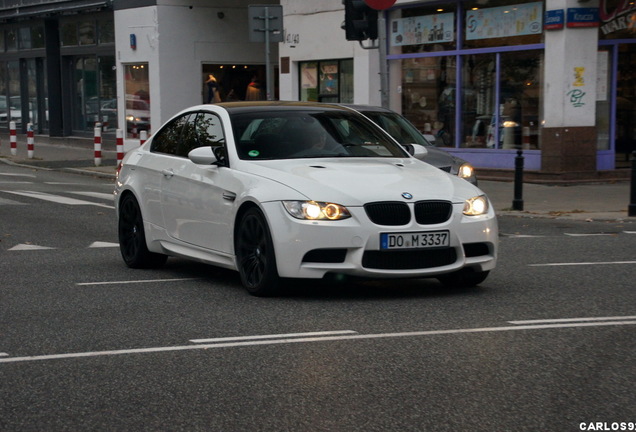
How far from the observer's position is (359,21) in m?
17.7

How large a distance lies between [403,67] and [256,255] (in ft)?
59.0

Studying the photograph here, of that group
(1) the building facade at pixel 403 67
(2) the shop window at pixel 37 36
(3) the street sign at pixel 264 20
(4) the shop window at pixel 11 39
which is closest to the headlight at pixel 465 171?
(1) the building facade at pixel 403 67

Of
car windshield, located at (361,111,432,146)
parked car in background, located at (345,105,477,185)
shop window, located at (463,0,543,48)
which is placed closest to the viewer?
parked car in background, located at (345,105,477,185)

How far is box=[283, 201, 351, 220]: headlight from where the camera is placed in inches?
329

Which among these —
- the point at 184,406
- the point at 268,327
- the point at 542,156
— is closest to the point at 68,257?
the point at 268,327

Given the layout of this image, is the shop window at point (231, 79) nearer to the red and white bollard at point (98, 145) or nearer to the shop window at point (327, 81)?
the shop window at point (327, 81)

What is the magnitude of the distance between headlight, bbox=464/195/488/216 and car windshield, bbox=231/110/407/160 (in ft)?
3.87

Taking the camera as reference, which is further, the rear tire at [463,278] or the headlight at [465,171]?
the headlight at [465,171]

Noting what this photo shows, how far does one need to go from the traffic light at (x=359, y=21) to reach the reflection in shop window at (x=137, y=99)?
17740 millimetres

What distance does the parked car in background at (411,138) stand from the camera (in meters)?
14.4

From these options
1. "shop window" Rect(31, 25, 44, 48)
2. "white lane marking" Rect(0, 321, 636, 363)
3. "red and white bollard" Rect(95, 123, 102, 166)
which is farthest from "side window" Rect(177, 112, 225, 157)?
"shop window" Rect(31, 25, 44, 48)

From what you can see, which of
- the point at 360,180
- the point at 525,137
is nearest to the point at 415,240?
the point at 360,180

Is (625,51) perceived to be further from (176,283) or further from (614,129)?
(176,283)

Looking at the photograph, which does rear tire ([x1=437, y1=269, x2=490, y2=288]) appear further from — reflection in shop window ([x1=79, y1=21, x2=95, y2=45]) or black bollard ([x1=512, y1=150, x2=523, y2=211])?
reflection in shop window ([x1=79, y1=21, x2=95, y2=45])
